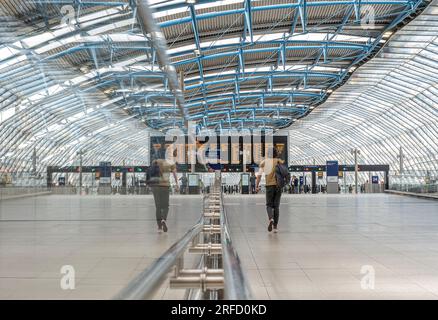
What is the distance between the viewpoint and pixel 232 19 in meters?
25.1

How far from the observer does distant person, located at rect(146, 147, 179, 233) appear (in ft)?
25.1

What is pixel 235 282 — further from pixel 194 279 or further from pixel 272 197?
pixel 272 197

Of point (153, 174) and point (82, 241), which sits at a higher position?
point (153, 174)

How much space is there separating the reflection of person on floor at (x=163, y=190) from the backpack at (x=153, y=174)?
0.02 metres

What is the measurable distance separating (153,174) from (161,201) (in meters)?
0.61

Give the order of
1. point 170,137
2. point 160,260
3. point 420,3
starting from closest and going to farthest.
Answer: point 160,260 → point 170,137 → point 420,3

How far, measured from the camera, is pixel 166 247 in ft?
20.9

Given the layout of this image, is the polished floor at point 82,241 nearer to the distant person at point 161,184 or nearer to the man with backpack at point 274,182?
the distant person at point 161,184

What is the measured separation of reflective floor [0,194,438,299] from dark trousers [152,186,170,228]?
0.52 feet

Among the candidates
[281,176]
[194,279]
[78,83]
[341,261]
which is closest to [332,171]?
[281,176]

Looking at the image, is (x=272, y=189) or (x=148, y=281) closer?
(x=148, y=281)

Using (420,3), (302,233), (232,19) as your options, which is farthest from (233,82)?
(302,233)
